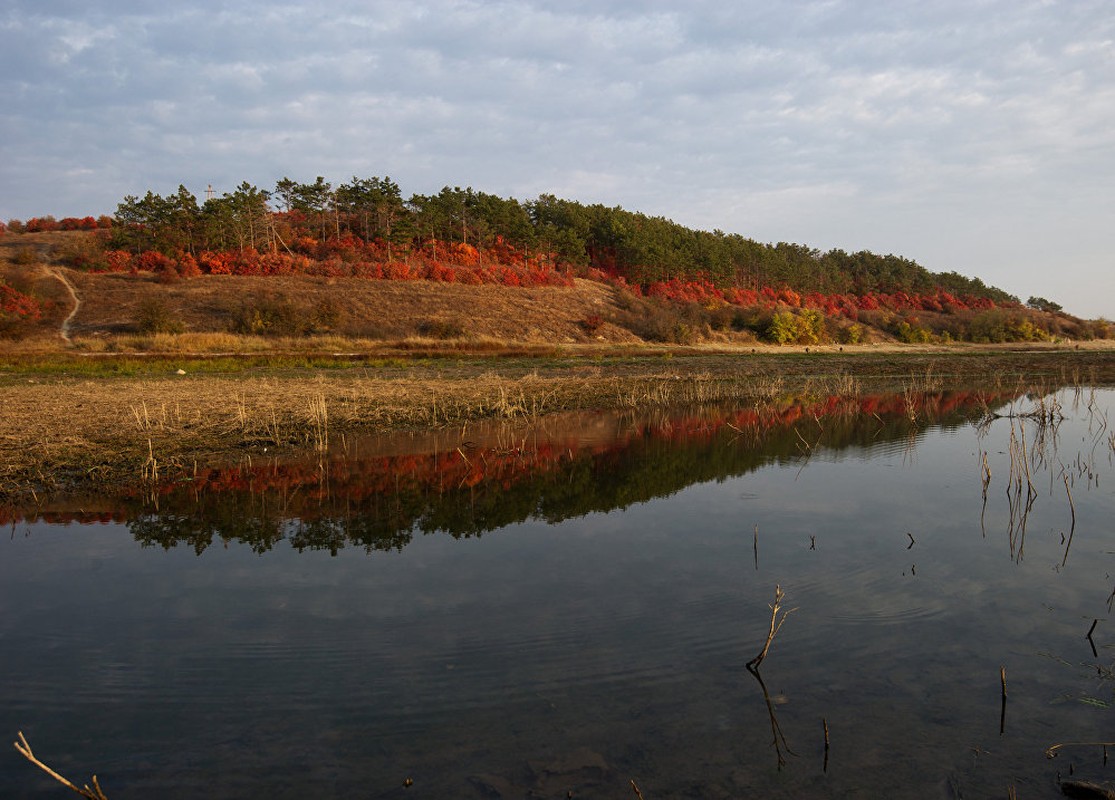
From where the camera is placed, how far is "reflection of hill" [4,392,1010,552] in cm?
964

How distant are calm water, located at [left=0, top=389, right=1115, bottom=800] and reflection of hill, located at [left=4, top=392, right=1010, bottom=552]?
0.31 ft

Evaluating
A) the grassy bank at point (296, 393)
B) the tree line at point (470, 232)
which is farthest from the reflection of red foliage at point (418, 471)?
the tree line at point (470, 232)

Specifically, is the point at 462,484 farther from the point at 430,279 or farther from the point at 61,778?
the point at 430,279

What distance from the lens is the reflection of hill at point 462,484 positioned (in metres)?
9.64

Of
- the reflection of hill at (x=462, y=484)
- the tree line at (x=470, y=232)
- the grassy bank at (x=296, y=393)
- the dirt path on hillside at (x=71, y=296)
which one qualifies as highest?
the tree line at (x=470, y=232)

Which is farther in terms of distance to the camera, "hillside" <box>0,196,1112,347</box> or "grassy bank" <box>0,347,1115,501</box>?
"hillside" <box>0,196,1112,347</box>

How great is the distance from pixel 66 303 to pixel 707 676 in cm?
7417

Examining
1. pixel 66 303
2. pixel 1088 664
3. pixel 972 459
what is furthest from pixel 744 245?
pixel 1088 664

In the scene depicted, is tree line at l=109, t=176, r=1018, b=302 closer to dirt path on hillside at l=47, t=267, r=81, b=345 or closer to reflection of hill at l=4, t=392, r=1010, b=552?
dirt path on hillside at l=47, t=267, r=81, b=345

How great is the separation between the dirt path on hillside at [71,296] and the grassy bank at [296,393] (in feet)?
64.6

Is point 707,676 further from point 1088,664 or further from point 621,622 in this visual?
point 1088,664

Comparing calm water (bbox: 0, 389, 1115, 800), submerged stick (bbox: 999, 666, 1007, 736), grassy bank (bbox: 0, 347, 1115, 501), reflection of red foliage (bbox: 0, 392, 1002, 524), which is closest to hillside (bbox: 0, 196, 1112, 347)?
grassy bank (bbox: 0, 347, 1115, 501)

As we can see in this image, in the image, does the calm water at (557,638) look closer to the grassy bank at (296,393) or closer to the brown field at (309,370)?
the grassy bank at (296,393)

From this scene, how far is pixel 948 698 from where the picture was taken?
5043 millimetres
